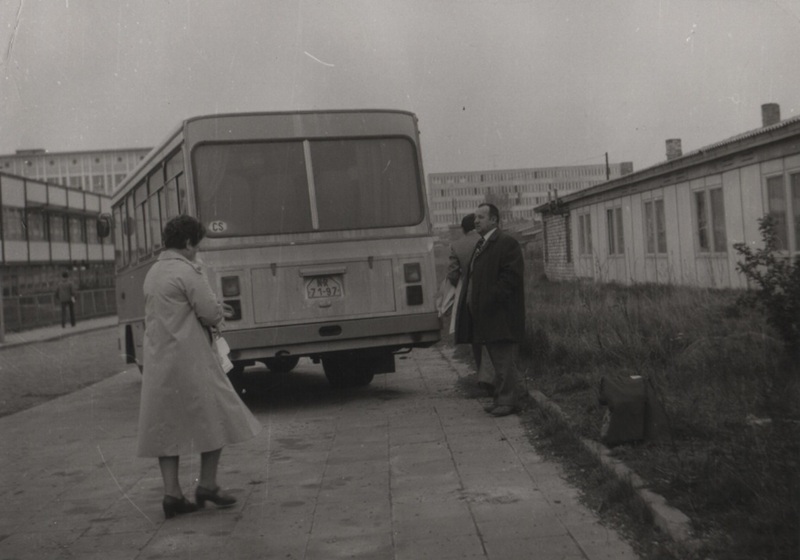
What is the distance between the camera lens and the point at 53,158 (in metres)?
129

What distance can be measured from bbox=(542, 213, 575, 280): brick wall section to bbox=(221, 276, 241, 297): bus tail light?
24924mm

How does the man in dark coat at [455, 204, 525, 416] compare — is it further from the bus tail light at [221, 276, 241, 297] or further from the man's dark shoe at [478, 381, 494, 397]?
the bus tail light at [221, 276, 241, 297]

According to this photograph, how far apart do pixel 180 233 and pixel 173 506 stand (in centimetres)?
170

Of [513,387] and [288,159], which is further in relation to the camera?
[288,159]

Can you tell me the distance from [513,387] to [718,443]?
320 centimetres

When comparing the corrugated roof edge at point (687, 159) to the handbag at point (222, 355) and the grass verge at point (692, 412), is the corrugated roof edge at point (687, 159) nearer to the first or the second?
the grass verge at point (692, 412)

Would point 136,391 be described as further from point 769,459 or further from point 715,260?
point 715,260

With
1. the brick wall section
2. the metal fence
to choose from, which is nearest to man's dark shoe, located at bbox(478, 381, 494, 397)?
the brick wall section

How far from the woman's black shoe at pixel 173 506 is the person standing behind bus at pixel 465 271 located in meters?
4.17

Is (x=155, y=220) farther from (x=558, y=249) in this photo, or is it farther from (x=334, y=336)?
(x=558, y=249)

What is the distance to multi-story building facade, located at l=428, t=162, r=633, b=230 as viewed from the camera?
80312 millimetres

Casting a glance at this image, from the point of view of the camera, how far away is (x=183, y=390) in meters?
5.77

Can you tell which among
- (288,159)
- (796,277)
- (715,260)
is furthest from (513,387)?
(715,260)

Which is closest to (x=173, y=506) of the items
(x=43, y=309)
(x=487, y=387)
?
(x=487, y=387)
